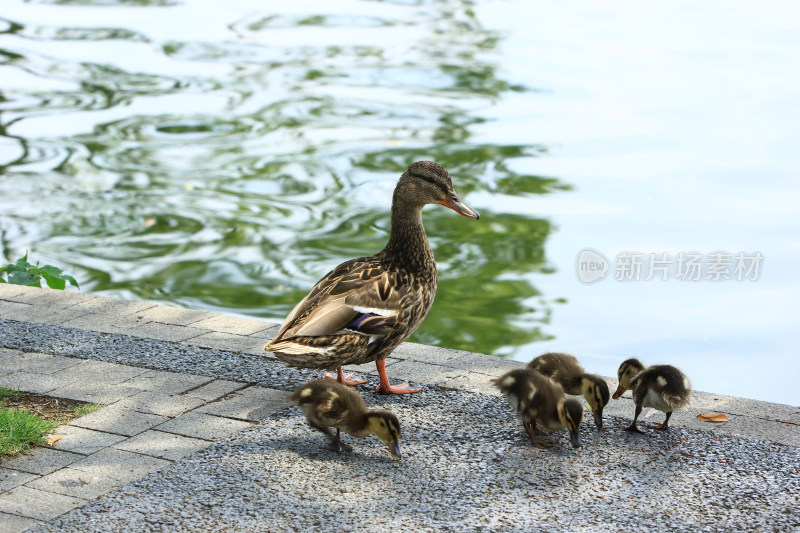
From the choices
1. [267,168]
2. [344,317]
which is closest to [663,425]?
[344,317]

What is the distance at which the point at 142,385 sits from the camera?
5.60 m

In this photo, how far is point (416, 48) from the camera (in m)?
17.1

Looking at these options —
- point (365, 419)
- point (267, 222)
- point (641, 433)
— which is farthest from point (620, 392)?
point (267, 222)

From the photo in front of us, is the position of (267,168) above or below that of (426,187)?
below

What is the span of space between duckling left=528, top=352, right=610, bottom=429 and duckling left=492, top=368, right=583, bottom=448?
0.21m

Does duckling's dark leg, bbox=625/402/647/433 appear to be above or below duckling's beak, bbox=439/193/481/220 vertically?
below

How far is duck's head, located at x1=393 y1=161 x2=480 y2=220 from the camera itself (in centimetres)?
566

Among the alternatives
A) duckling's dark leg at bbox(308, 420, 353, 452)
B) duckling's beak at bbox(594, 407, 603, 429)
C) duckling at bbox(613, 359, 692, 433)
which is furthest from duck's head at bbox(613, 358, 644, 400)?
duckling's dark leg at bbox(308, 420, 353, 452)

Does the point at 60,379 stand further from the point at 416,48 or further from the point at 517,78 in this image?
the point at 416,48

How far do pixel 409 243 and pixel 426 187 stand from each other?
34 centimetres

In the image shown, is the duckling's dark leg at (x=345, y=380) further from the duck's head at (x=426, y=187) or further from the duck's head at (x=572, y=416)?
the duck's head at (x=572, y=416)

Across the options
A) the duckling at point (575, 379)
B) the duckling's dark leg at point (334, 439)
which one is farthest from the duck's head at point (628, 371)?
the duckling's dark leg at point (334, 439)

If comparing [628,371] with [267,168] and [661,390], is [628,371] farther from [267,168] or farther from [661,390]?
[267,168]

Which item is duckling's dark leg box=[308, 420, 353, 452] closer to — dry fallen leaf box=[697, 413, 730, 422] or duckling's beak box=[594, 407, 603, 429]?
duckling's beak box=[594, 407, 603, 429]
